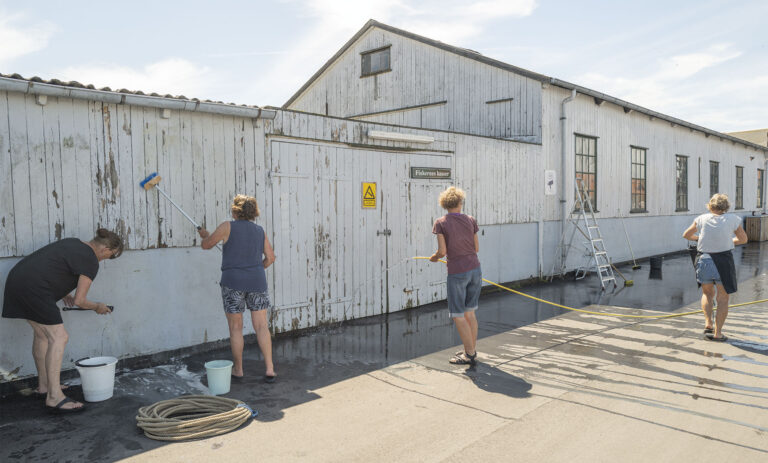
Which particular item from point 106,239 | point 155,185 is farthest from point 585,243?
point 106,239

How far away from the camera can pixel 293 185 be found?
6.92 metres

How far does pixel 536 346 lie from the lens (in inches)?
247

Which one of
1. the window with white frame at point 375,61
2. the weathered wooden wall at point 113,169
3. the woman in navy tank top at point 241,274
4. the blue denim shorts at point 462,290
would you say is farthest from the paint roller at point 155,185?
the window with white frame at point 375,61

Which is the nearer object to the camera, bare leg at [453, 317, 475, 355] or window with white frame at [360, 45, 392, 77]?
bare leg at [453, 317, 475, 355]

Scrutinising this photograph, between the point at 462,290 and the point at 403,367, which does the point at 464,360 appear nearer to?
the point at 403,367

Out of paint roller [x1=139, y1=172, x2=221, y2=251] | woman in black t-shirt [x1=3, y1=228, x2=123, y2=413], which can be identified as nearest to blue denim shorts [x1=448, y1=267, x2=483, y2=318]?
paint roller [x1=139, y1=172, x2=221, y2=251]

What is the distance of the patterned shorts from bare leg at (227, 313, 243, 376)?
0.24ft

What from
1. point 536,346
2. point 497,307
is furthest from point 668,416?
point 497,307

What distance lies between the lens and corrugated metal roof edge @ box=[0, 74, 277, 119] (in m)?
4.69

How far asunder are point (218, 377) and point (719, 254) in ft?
18.8

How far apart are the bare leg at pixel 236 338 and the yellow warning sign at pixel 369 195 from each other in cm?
322

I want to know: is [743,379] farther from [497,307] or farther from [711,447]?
[497,307]

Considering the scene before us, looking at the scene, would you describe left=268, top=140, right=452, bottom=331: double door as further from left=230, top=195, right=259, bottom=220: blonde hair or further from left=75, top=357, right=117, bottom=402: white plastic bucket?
left=75, top=357, right=117, bottom=402: white plastic bucket

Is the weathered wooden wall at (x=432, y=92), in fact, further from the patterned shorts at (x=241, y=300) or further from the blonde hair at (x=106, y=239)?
the blonde hair at (x=106, y=239)
